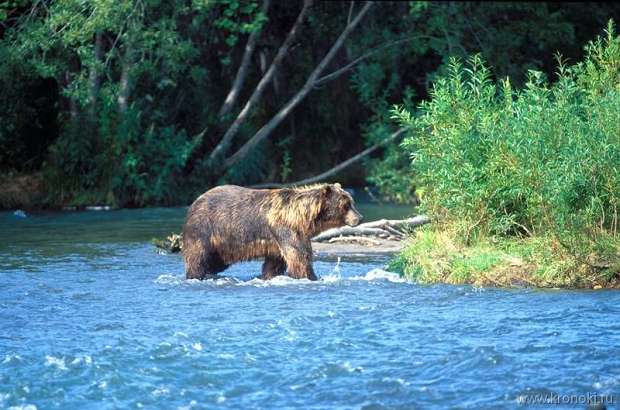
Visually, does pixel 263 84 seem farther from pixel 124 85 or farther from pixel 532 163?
pixel 532 163

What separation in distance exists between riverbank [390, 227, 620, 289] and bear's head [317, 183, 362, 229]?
0.82 meters

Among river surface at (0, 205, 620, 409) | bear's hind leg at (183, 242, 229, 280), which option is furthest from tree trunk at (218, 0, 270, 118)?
bear's hind leg at (183, 242, 229, 280)

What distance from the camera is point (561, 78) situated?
41.8 ft

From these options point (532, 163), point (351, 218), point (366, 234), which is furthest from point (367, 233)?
point (532, 163)

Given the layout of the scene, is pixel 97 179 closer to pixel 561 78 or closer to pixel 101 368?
pixel 561 78

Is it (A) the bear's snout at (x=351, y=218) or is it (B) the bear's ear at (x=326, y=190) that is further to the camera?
(A) the bear's snout at (x=351, y=218)

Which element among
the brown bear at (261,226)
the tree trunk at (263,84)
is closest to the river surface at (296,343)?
the brown bear at (261,226)

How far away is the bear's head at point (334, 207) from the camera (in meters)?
12.5

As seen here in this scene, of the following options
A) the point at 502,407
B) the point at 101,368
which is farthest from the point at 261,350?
the point at 502,407

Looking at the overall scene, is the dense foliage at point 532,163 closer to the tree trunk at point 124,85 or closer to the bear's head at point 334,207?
the bear's head at point 334,207

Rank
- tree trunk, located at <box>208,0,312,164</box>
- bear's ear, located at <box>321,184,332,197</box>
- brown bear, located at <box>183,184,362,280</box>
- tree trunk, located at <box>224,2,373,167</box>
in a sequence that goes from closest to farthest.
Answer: brown bear, located at <box>183,184,362,280</box>, bear's ear, located at <box>321,184,332,197</box>, tree trunk, located at <box>208,0,312,164</box>, tree trunk, located at <box>224,2,373,167</box>

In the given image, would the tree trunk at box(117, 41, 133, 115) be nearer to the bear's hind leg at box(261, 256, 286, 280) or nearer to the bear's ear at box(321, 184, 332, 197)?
the bear's hind leg at box(261, 256, 286, 280)

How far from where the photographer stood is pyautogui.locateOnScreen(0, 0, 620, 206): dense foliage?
23016 mm

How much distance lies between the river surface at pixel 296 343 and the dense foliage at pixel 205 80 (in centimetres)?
1018
